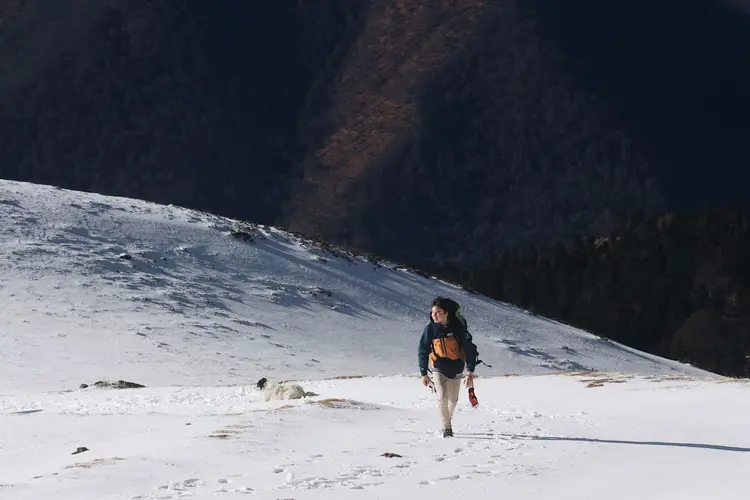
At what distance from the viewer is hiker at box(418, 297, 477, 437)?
13.9 metres

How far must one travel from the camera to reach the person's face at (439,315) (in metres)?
13.8

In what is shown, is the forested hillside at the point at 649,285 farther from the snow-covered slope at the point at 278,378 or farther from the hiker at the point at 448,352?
the hiker at the point at 448,352

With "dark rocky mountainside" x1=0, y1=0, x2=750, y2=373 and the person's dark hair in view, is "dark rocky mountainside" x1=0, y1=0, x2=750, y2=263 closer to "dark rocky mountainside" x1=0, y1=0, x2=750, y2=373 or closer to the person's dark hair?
"dark rocky mountainside" x1=0, y1=0, x2=750, y2=373

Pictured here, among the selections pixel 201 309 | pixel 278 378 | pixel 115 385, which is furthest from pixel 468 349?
pixel 201 309

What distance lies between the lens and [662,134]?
18038cm

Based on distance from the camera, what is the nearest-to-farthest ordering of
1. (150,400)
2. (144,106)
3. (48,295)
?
1. (150,400)
2. (48,295)
3. (144,106)

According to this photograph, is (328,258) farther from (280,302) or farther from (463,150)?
(463,150)

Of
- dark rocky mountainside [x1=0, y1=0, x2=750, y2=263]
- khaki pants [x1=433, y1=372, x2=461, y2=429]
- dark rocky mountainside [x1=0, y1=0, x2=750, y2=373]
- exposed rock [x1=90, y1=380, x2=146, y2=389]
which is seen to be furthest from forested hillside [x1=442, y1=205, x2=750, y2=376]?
khaki pants [x1=433, y1=372, x2=461, y2=429]

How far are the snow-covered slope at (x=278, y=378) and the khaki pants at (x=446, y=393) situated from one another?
0.32m

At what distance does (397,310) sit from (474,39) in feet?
482

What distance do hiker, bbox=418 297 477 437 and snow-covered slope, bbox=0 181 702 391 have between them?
14.0 meters

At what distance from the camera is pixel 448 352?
1392 cm

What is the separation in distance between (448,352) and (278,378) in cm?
1603

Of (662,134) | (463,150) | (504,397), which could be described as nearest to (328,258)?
(504,397)
